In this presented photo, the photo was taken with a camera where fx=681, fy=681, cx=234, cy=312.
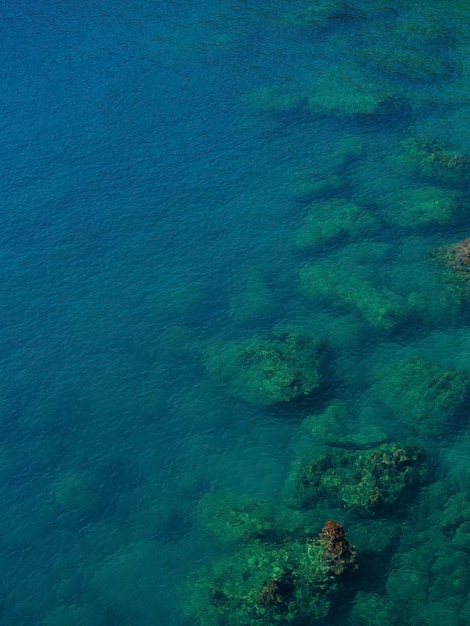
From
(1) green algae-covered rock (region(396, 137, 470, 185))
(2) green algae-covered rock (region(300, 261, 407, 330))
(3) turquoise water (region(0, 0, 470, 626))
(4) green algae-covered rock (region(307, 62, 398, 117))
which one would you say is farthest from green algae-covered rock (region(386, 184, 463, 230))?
(4) green algae-covered rock (region(307, 62, 398, 117))

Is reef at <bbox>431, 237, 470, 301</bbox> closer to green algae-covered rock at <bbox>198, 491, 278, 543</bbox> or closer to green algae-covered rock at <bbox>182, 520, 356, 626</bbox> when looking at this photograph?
green algae-covered rock at <bbox>198, 491, 278, 543</bbox>

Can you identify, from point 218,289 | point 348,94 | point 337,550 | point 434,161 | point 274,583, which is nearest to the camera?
point 274,583

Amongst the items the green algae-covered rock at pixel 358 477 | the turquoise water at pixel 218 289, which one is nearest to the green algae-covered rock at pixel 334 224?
the turquoise water at pixel 218 289

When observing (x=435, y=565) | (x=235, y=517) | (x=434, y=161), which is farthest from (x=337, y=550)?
(x=434, y=161)

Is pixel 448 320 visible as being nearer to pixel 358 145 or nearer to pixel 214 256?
pixel 214 256

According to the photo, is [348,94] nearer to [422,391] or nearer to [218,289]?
[218,289]

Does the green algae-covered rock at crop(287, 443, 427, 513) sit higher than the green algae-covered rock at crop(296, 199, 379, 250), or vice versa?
the green algae-covered rock at crop(296, 199, 379, 250)

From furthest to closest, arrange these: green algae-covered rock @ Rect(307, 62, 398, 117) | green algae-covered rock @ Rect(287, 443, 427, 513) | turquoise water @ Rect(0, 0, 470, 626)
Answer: green algae-covered rock @ Rect(307, 62, 398, 117), green algae-covered rock @ Rect(287, 443, 427, 513), turquoise water @ Rect(0, 0, 470, 626)
